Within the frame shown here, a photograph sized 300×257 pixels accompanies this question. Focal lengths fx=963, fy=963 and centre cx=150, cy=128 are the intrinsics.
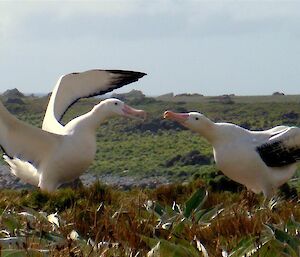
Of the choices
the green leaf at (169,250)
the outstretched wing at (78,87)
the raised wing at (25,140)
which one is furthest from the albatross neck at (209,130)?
the green leaf at (169,250)

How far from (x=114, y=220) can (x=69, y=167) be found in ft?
13.1

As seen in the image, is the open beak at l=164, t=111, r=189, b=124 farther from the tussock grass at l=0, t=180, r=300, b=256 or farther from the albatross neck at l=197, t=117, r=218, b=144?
the tussock grass at l=0, t=180, r=300, b=256

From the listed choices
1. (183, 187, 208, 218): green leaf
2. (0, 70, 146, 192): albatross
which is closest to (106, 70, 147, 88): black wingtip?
(0, 70, 146, 192): albatross

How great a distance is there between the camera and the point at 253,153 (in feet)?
25.9

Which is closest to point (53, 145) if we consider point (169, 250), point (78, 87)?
point (78, 87)

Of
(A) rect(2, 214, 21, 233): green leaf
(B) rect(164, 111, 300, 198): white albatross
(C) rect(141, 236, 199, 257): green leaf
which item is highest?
(C) rect(141, 236, 199, 257): green leaf

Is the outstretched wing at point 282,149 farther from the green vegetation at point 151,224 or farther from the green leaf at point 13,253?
the green leaf at point 13,253

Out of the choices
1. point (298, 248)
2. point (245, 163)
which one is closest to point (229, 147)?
point (245, 163)

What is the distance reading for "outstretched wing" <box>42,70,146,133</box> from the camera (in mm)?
10031

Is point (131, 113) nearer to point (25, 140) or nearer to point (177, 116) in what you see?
point (177, 116)

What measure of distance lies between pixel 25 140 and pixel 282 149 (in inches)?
87.5

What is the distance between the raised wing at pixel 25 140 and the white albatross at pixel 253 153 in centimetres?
106

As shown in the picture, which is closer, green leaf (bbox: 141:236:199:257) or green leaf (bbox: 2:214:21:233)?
green leaf (bbox: 141:236:199:257)

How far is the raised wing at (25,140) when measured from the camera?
8.20 meters
